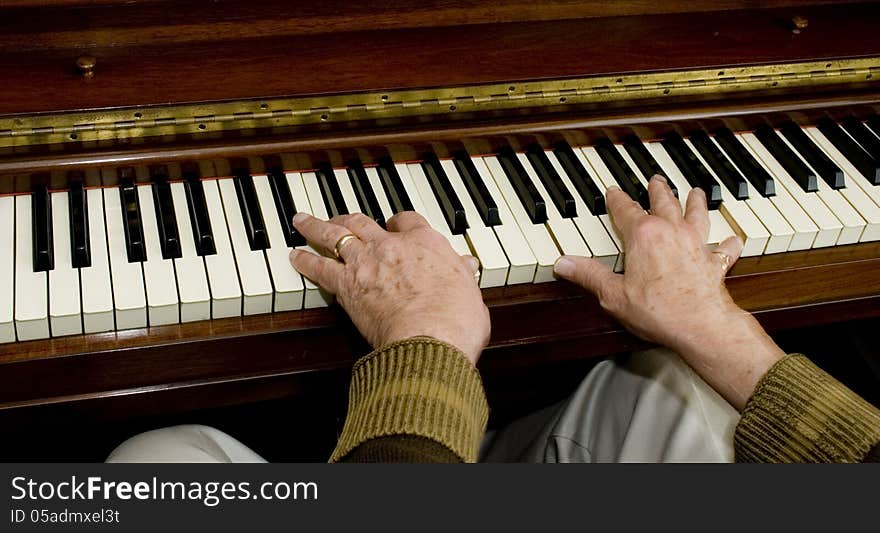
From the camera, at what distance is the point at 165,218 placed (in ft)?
4.58

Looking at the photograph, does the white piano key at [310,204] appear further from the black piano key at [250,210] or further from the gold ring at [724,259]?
the gold ring at [724,259]

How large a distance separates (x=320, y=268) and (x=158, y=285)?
0.23 meters

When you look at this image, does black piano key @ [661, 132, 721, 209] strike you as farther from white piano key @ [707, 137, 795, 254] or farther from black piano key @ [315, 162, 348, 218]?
black piano key @ [315, 162, 348, 218]

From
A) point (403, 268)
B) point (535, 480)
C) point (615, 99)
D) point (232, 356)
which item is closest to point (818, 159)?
point (615, 99)

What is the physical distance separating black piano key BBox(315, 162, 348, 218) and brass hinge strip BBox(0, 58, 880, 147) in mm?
87

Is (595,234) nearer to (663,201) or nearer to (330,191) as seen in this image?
(663,201)

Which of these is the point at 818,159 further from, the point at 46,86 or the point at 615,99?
the point at 46,86

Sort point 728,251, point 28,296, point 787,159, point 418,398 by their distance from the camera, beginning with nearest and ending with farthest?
point 418,398 → point 28,296 → point 728,251 → point 787,159

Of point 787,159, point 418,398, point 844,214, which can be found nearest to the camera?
point 418,398

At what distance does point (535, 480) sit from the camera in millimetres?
1020

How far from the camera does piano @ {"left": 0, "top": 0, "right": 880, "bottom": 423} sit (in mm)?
1320

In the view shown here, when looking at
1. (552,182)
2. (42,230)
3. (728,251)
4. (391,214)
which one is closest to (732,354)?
(728,251)

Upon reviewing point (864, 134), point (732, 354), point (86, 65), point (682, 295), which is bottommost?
point (732, 354)

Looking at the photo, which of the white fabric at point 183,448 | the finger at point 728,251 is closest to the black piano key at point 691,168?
the finger at point 728,251
